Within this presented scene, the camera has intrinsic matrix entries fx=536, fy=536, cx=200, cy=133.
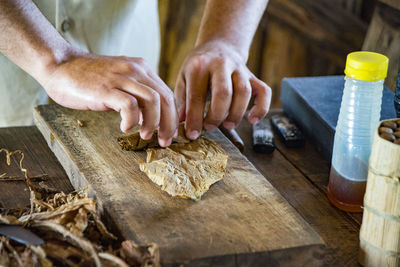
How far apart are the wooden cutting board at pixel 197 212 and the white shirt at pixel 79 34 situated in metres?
0.47

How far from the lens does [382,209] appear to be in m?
0.79

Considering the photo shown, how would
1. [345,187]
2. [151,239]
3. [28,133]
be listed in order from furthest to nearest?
[28,133] → [345,187] → [151,239]

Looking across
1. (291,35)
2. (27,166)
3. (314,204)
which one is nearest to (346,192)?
(314,204)

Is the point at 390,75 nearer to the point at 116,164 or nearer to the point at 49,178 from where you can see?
the point at 116,164

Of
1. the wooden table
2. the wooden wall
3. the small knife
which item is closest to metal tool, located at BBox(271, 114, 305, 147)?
the wooden table

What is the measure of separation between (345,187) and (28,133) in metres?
0.76

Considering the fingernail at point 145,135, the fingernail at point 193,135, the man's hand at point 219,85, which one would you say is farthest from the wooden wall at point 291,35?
the fingernail at point 145,135

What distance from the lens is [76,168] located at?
3.36 feet

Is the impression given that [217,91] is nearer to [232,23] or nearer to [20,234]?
[232,23]

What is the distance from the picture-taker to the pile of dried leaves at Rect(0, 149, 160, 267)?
76 cm

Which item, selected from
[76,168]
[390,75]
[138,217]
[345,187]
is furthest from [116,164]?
[390,75]

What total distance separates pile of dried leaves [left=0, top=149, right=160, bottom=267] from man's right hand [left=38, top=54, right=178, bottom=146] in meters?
0.21

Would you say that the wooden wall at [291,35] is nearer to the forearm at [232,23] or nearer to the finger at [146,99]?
the forearm at [232,23]

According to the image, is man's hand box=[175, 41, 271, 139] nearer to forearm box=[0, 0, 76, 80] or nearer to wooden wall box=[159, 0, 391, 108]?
forearm box=[0, 0, 76, 80]
